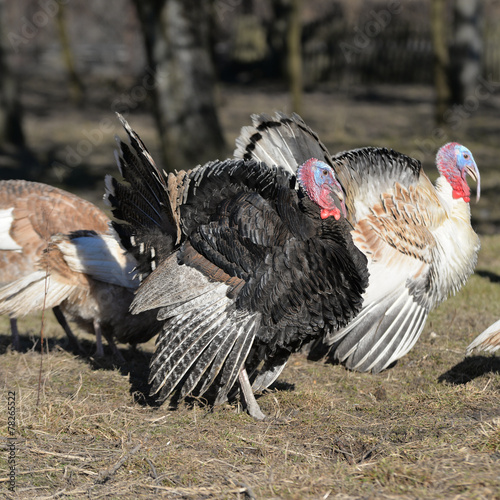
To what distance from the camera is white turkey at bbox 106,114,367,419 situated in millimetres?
3887

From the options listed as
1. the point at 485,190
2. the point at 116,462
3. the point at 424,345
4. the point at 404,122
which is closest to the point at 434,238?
the point at 424,345

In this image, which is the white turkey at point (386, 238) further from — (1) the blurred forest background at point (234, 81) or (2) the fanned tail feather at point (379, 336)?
(1) the blurred forest background at point (234, 81)

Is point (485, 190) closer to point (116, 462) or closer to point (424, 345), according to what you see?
point (424, 345)

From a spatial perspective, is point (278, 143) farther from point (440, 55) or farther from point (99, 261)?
point (440, 55)

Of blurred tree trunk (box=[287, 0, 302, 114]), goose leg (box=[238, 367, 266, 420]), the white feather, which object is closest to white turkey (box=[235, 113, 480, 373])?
goose leg (box=[238, 367, 266, 420])

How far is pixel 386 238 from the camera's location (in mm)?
4801

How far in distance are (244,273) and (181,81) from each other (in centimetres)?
634

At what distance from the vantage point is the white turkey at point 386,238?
15.6 ft

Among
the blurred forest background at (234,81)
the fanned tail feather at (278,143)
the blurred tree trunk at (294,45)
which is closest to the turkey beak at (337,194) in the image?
the fanned tail feather at (278,143)

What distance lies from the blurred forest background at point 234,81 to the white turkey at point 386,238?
4432 mm

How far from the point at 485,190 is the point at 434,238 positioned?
6391mm

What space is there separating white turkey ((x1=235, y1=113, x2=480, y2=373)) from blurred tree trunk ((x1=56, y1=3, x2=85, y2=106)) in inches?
548

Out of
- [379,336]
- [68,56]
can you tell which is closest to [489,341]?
[379,336]

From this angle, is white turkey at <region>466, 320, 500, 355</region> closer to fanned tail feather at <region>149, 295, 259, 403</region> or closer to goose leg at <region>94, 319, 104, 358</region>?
fanned tail feather at <region>149, 295, 259, 403</region>
